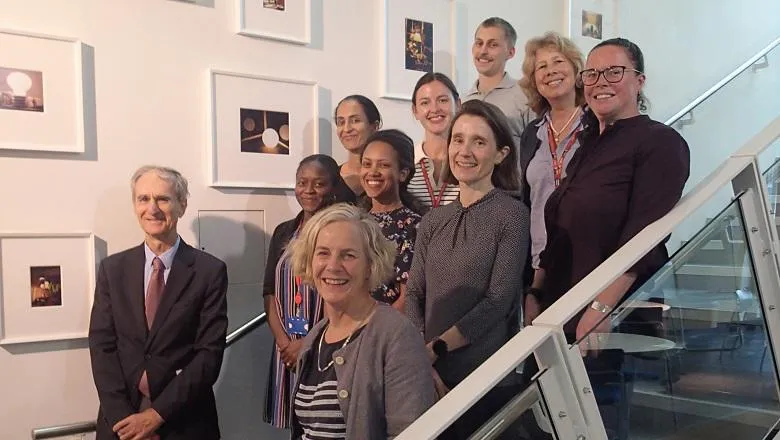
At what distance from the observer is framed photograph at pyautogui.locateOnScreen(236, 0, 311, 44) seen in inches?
126

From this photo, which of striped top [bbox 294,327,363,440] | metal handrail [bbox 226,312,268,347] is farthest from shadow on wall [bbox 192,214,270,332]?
striped top [bbox 294,327,363,440]

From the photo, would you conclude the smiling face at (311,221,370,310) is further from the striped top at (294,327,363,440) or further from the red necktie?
the red necktie

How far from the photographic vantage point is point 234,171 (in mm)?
3199

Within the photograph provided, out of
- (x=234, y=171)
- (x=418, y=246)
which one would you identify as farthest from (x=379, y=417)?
(x=234, y=171)

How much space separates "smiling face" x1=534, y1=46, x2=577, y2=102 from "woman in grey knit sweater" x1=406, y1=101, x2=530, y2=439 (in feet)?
1.43

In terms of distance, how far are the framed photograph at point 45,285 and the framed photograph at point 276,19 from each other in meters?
1.16

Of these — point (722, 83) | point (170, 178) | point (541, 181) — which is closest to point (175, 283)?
point (170, 178)

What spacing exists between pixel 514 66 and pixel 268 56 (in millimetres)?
1560

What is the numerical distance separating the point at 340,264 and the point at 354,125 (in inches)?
55.5

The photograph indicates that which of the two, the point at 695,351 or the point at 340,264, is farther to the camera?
the point at 695,351

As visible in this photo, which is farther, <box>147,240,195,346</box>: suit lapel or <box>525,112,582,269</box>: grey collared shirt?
<box>147,240,195,346</box>: suit lapel

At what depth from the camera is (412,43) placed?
3756 millimetres

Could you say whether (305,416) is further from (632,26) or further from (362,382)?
(632,26)

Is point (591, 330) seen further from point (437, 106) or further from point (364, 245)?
point (437, 106)
